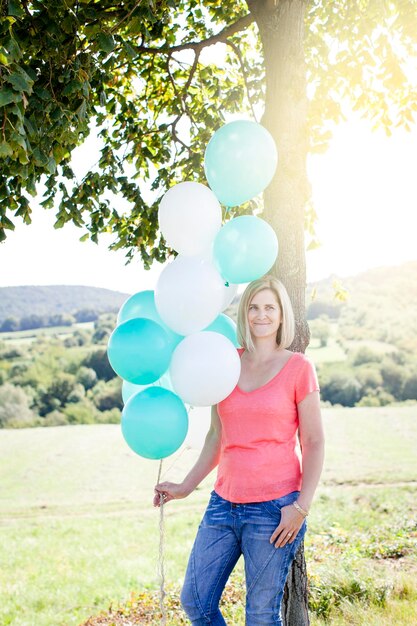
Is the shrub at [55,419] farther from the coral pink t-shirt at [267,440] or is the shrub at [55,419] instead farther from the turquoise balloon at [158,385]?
the coral pink t-shirt at [267,440]

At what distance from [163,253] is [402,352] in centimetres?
1186

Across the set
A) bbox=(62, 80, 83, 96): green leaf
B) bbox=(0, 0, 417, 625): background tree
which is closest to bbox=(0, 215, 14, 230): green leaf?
bbox=(0, 0, 417, 625): background tree

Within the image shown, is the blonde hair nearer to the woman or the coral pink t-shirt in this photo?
the woman

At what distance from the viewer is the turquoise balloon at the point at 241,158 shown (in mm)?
2547

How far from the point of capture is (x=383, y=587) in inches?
152

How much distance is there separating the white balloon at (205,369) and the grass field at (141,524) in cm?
63

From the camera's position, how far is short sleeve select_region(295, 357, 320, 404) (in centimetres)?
223

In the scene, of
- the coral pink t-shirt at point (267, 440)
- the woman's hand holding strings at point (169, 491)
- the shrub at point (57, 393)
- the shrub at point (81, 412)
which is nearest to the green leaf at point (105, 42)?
the coral pink t-shirt at point (267, 440)

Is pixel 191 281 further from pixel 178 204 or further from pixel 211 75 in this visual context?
pixel 211 75

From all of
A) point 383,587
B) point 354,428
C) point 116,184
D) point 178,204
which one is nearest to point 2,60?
point 178,204

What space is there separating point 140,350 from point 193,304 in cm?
29

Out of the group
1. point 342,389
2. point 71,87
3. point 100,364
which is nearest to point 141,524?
point 71,87

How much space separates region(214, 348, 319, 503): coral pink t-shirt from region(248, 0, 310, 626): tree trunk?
0.69 meters

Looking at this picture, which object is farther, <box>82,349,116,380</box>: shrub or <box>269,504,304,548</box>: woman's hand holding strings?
<box>82,349,116,380</box>: shrub
